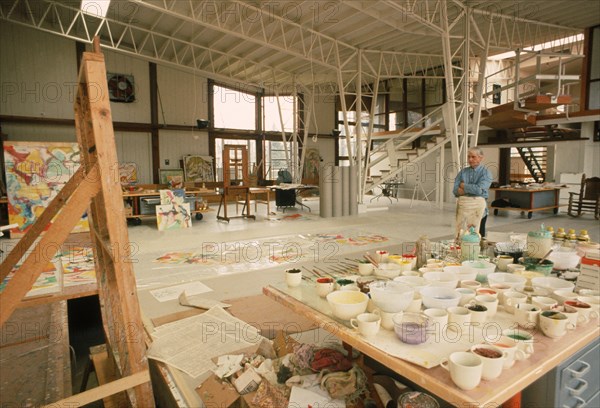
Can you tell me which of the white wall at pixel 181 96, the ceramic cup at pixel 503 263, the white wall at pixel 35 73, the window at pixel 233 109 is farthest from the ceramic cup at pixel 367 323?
the window at pixel 233 109

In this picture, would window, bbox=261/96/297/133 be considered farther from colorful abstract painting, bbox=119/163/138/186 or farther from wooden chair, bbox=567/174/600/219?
wooden chair, bbox=567/174/600/219

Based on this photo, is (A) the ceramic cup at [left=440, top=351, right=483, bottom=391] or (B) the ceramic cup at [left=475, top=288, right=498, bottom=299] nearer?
(A) the ceramic cup at [left=440, top=351, right=483, bottom=391]

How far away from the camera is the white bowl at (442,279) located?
188 centimetres

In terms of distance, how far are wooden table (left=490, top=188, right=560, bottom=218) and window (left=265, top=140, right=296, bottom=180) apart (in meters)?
9.09

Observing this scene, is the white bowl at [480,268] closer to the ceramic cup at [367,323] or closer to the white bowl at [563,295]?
the white bowl at [563,295]

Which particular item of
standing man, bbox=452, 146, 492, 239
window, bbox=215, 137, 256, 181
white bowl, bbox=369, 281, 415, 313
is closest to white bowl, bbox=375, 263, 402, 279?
white bowl, bbox=369, 281, 415, 313

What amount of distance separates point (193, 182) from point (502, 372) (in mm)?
14059

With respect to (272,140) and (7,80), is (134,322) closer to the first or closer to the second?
(7,80)

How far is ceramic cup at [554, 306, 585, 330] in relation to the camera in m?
1.51

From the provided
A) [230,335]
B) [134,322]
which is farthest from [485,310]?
[230,335]

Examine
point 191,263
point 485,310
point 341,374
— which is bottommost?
point 191,263

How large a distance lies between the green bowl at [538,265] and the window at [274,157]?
14.8m

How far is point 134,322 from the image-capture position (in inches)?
69.7

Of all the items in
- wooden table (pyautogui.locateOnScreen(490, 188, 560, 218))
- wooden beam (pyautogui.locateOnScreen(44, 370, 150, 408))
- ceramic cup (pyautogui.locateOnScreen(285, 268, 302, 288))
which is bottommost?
wooden beam (pyautogui.locateOnScreen(44, 370, 150, 408))
